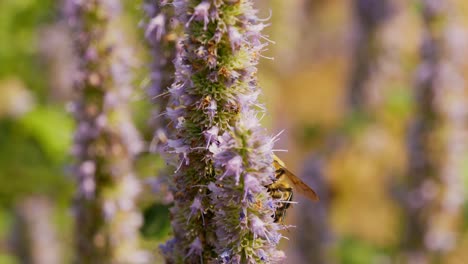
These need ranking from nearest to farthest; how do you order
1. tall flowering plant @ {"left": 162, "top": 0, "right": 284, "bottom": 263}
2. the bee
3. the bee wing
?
tall flowering plant @ {"left": 162, "top": 0, "right": 284, "bottom": 263} → the bee → the bee wing

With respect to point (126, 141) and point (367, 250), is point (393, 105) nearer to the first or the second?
point (367, 250)

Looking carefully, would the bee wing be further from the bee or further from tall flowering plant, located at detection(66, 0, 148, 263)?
tall flowering plant, located at detection(66, 0, 148, 263)

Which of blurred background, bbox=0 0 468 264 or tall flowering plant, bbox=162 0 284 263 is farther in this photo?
blurred background, bbox=0 0 468 264

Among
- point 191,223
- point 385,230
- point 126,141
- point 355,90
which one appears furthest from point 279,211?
point 385,230

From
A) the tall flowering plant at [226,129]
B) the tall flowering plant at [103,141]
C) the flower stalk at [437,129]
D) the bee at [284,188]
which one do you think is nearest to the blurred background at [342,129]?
the flower stalk at [437,129]

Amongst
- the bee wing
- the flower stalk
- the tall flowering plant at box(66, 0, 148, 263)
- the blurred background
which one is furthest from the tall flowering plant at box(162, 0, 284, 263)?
the flower stalk

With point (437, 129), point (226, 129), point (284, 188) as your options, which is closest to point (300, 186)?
point (284, 188)

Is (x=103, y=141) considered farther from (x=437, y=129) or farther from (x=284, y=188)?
Result: (x=437, y=129)
